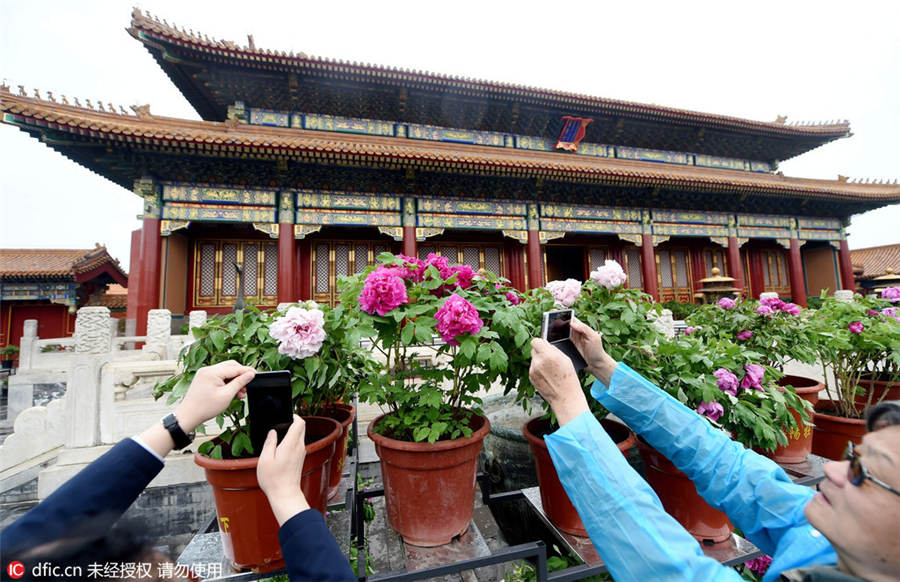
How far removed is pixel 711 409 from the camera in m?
1.73

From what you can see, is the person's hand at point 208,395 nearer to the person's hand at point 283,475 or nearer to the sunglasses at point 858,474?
the person's hand at point 283,475

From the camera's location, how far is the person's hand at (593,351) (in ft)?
4.98

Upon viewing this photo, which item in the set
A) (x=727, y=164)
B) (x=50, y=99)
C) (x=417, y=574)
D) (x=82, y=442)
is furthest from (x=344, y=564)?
(x=727, y=164)

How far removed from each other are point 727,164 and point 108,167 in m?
18.6

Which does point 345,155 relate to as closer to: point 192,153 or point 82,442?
point 192,153

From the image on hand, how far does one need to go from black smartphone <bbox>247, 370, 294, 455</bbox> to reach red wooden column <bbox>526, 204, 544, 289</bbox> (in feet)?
30.4

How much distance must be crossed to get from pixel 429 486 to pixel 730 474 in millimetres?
1137

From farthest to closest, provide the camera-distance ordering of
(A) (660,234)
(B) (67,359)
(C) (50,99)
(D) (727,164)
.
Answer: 1. (D) (727,164)
2. (A) (660,234)
3. (B) (67,359)
4. (C) (50,99)

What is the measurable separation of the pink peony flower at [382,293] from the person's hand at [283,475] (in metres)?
0.52

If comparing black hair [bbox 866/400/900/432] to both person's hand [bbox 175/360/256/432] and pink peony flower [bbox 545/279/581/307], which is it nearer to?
pink peony flower [bbox 545/279/581/307]

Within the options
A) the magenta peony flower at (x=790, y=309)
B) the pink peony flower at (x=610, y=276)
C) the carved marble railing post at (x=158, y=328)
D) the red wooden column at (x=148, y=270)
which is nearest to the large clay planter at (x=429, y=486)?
the pink peony flower at (x=610, y=276)

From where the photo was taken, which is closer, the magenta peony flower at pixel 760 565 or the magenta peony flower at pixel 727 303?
the magenta peony flower at pixel 760 565

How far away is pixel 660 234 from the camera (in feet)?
36.0

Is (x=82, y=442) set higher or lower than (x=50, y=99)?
lower
